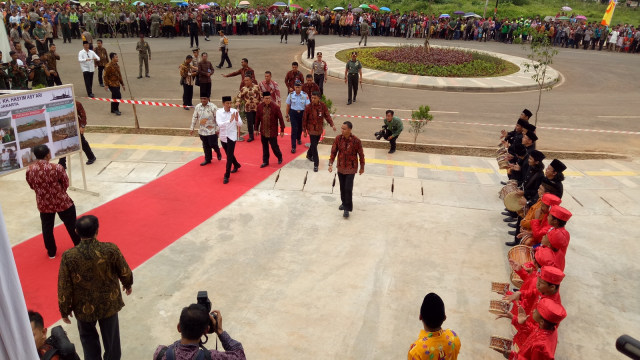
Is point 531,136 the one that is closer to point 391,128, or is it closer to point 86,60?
point 391,128

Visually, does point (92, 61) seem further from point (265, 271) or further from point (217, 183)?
point (265, 271)

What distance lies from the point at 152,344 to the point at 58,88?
5166 mm

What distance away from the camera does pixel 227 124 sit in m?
9.46

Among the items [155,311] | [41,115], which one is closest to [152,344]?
[155,311]

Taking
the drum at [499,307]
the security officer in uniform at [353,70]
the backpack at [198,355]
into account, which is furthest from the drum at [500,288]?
the security officer in uniform at [353,70]

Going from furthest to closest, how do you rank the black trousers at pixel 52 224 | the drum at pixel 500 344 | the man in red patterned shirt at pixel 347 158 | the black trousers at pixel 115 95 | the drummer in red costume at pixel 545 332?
the black trousers at pixel 115 95
the man in red patterned shirt at pixel 347 158
the black trousers at pixel 52 224
the drum at pixel 500 344
the drummer in red costume at pixel 545 332

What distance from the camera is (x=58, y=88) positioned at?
8.19 m

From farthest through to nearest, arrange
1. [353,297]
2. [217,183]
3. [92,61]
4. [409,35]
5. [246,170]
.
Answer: [409,35]
[92,61]
[246,170]
[217,183]
[353,297]

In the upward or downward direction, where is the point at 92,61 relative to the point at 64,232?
upward

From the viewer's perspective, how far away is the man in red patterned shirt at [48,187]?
630cm

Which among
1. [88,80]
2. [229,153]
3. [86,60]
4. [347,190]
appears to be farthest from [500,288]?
[88,80]

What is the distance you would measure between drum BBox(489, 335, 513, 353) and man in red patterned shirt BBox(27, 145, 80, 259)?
589 cm

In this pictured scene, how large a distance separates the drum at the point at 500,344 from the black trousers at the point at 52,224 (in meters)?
5.89

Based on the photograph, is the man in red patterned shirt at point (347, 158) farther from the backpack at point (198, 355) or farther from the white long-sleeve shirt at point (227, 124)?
the backpack at point (198, 355)
